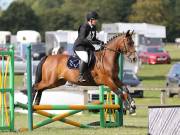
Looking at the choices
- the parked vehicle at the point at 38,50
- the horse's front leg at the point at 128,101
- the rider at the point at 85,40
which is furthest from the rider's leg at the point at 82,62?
the parked vehicle at the point at 38,50

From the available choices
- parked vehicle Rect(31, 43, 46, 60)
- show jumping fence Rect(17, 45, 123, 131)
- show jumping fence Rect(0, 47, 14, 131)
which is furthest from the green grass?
show jumping fence Rect(0, 47, 14, 131)

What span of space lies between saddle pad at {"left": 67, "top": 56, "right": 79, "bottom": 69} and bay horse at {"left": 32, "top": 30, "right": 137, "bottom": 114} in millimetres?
87

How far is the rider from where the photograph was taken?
14930 mm

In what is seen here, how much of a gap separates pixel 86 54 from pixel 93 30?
56cm

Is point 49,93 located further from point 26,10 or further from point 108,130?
point 26,10

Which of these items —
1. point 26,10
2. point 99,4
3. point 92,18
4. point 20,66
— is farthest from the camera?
point 99,4

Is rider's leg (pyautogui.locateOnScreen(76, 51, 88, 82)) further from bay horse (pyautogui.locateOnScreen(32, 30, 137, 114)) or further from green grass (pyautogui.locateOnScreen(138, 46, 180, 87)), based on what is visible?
green grass (pyautogui.locateOnScreen(138, 46, 180, 87))

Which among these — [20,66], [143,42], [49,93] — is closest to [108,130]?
[49,93]

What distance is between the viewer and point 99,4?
131000mm

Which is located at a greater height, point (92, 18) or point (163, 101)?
point (92, 18)

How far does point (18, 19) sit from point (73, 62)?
93664 millimetres

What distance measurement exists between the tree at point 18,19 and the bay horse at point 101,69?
88.5 meters

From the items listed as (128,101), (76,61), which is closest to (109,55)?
(76,61)

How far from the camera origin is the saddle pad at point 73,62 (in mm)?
15617
